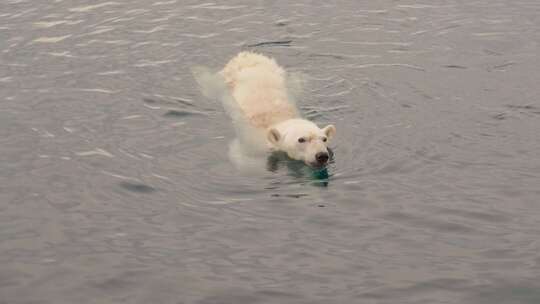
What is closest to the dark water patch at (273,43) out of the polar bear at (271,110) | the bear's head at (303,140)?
the polar bear at (271,110)

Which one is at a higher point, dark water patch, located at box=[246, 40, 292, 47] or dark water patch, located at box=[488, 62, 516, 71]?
dark water patch, located at box=[246, 40, 292, 47]

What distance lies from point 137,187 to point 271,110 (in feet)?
14.0

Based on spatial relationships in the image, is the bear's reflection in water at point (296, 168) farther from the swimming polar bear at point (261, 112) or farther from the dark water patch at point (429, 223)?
the dark water patch at point (429, 223)

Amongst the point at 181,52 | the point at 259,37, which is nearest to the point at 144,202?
the point at 181,52

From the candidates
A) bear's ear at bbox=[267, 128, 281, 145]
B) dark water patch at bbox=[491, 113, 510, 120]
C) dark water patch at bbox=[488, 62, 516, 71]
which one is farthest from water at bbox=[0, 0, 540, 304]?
bear's ear at bbox=[267, 128, 281, 145]

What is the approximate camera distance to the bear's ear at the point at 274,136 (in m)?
14.7

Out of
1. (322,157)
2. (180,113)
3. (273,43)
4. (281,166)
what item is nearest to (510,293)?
(322,157)

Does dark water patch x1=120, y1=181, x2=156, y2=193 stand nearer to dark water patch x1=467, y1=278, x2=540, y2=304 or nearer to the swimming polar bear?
the swimming polar bear

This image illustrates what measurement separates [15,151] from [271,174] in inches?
169

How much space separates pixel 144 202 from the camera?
11.9m

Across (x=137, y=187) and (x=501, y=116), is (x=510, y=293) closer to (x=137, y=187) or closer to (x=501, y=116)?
(x=137, y=187)

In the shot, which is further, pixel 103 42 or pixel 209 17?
pixel 209 17

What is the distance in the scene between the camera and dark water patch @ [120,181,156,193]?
1230 centimetres

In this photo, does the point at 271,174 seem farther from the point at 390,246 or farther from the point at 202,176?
the point at 390,246
